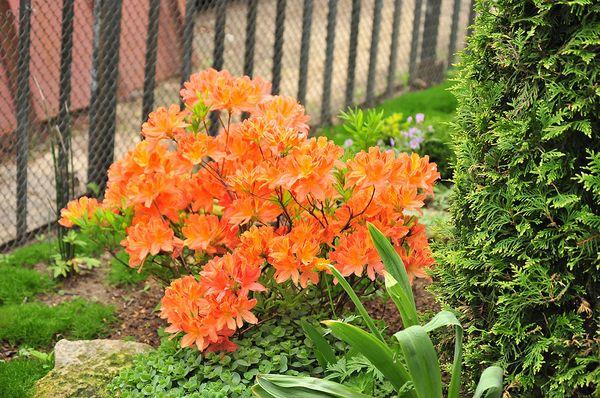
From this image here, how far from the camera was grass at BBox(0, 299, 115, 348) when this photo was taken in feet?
13.8

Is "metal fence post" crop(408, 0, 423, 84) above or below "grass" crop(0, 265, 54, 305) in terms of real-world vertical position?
above

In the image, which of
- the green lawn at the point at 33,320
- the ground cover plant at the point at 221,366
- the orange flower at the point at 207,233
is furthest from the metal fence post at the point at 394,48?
the ground cover plant at the point at 221,366

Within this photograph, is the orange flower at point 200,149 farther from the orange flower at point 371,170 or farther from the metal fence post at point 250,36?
the metal fence post at point 250,36

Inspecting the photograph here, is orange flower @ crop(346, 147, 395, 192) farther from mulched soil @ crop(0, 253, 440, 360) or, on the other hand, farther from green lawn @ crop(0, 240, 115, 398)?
green lawn @ crop(0, 240, 115, 398)

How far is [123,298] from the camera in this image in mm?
4648

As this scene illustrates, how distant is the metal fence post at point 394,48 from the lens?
774cm

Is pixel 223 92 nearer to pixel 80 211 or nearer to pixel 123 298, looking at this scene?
pixel 80 211

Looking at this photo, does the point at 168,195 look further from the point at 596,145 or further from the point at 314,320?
the point at 596,145

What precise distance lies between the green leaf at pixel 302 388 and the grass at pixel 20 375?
1.31 meters

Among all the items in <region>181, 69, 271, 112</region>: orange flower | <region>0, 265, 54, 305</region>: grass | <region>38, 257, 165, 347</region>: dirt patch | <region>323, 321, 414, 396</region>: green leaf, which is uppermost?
<region>181, 69, 271, 112</region>: orange flower

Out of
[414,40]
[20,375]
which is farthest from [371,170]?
[414,40]

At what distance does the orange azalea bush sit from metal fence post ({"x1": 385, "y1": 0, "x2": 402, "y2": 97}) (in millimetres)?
4246

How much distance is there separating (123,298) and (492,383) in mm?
2552

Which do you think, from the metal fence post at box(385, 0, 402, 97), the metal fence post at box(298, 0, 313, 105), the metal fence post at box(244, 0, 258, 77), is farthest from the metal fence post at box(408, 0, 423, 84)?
the metal fence post at box(244, 0, 258, 77)
